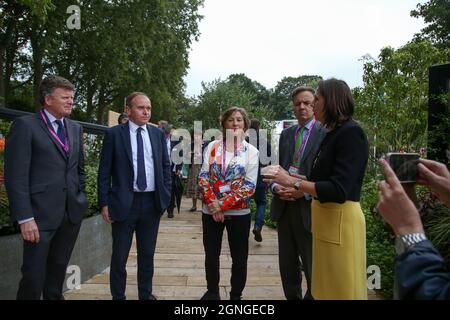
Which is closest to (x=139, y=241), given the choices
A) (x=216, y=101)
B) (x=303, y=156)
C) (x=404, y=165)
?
(x=303, y=156)

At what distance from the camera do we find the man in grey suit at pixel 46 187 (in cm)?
272

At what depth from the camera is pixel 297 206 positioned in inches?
132

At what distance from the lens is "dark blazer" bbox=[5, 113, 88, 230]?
2.71 m

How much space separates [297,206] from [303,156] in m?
0.43

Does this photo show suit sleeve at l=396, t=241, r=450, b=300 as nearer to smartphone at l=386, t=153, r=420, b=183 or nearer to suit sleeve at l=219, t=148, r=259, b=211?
smartphone at l=386, t=153, r=420, b=183

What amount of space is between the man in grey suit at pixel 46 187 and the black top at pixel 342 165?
1910 mm

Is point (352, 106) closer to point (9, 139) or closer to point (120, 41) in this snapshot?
point (9, 139)

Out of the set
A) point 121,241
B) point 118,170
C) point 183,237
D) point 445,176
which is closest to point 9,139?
point 118,170

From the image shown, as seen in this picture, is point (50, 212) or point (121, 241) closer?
point (50, 212)

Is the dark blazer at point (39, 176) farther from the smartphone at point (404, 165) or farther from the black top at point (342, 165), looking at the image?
the smartphone at point (404, 165)

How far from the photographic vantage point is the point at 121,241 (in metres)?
3.54

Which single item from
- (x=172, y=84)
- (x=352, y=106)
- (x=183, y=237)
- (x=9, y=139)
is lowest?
(x=183, y=237)

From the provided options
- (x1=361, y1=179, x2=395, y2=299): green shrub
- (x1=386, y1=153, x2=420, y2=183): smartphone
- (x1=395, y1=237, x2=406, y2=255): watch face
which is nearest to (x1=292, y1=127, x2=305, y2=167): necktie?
(x1=361, y1=179, x2=395, y2=299): green shrub
